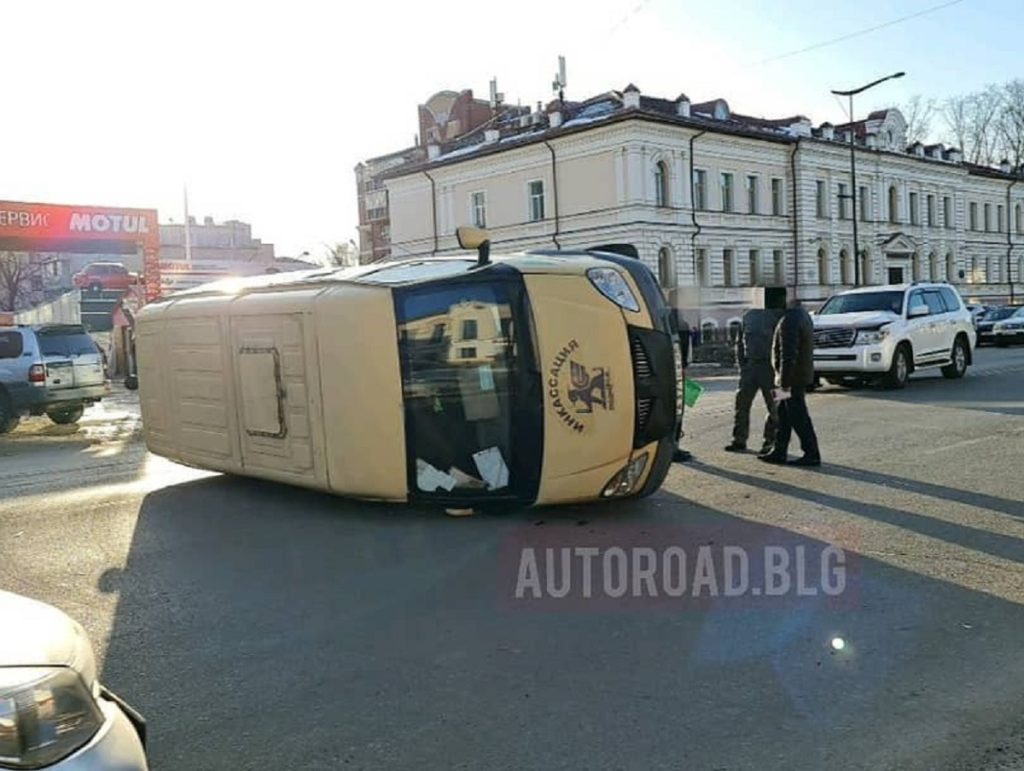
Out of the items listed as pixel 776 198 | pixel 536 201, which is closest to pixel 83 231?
pixel 536 201

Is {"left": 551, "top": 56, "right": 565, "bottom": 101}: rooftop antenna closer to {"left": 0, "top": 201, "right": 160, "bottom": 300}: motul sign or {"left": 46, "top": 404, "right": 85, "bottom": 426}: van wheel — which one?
{"left": 0, "top": 201, "right": 160, "bottom": 300}: motul sign

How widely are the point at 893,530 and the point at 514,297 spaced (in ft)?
11.0

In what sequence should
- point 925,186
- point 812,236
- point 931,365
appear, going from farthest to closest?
point 925,186
point 812,236
point 931,365

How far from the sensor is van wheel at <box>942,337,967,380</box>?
19.9 metres

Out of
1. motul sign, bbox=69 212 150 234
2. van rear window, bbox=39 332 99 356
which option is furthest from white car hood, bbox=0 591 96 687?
motul sign, bbox=69 212 150 234

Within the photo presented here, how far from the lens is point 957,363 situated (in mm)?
20016

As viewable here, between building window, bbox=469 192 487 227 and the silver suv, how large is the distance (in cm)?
3935

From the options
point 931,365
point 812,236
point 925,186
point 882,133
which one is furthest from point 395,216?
point 931,365

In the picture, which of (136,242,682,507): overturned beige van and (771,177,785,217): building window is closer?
(136,242,682,507): overturned beige van

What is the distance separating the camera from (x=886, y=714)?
3.92m

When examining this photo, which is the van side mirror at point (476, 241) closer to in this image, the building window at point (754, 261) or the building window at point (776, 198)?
the building window at point (754, 261)

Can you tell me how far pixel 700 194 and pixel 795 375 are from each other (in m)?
43.3

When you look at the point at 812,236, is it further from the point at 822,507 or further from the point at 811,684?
the point at 811,684

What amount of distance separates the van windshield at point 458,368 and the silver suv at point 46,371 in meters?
11.4
